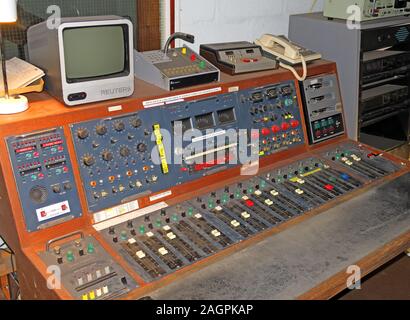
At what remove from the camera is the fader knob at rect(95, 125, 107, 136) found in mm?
1728

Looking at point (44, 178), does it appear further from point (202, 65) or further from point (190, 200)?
point (202, 65)

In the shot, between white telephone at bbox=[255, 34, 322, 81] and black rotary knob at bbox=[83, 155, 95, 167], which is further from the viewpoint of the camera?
white telephone at bbox=[255, 34, 322, 81]

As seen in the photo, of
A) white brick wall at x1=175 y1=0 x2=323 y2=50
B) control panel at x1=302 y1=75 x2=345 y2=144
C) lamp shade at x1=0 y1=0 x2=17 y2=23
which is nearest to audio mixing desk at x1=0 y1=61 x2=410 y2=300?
control panel at x1=302 y1=75 x2=345 y2=144

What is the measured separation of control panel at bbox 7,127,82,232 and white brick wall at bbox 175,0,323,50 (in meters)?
1.11

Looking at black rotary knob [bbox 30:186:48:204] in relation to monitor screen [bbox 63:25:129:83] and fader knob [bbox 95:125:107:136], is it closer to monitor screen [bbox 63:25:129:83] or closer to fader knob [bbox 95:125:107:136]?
fader knob [bbox 95:125:107:136]

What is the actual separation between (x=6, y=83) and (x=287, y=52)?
4.21 ft

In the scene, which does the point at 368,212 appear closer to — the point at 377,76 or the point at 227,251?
the point at 227,251

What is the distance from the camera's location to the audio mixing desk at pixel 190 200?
1.52m

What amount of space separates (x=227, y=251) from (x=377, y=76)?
5.15 ft

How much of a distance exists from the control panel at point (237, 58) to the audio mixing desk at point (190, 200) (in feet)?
0.17

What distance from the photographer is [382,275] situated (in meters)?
2.79

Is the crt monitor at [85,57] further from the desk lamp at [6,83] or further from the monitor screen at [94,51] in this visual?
the desk lamp at [6,83]

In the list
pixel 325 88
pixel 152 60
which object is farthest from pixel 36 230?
pixel 325 88

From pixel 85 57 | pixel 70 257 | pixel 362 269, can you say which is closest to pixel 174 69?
pixel 85 57
